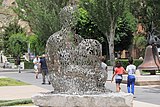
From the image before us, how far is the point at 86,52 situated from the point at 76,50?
0.27m

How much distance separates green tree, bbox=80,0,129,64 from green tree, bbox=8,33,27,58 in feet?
59.5

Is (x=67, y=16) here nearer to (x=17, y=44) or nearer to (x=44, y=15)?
(x=44, y=15)

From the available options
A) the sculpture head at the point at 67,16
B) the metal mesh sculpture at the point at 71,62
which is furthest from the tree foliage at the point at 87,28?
the metal mesh sculpture at the point at 71,62

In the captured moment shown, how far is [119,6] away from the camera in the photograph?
136ft

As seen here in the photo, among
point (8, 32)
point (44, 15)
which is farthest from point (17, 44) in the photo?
point (44, 15)

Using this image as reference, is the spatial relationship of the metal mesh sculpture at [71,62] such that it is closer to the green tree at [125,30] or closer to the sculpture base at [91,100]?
the sculpture base at [91,100]

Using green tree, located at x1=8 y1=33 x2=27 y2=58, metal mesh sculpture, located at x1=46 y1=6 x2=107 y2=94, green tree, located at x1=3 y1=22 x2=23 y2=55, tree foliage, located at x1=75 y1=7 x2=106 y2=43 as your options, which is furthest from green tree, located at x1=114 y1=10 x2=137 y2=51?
metal mesh sculpture, located at x1=46 y1=6 x2=107 y2=94

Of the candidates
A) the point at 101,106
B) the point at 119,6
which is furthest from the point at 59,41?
the point at 119,6

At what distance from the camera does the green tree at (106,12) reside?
41.6m

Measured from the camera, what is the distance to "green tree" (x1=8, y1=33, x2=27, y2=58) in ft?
193

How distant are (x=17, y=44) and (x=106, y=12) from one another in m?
20.3

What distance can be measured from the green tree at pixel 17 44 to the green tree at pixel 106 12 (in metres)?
18.1

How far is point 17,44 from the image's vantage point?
193 feet

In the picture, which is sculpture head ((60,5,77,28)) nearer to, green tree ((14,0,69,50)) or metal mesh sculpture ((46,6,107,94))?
metal mesh sculpture ((46,6,107,94))
